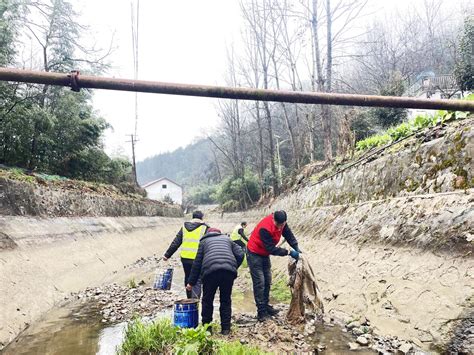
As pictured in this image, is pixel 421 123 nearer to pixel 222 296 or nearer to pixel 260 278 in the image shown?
pixel 260 278

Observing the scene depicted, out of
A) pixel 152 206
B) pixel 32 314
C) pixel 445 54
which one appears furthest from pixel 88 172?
pixel 445 54

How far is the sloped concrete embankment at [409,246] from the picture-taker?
4379 millimetres

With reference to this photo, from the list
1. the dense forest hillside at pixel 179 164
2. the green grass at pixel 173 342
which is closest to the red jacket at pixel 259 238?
the green grass at pixel 173 342

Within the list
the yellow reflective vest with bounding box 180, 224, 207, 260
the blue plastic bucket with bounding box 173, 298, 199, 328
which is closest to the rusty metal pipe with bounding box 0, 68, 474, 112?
the blue plastic bucket with bounding box 173, 298, 199, 328

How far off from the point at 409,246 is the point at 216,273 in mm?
3162

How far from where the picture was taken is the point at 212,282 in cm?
543

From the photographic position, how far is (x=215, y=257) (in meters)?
5.45

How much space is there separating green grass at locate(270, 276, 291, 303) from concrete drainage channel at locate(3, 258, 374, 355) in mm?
603

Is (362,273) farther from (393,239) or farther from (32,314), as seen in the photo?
(32,314)

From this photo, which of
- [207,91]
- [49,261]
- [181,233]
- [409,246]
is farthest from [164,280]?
[207,91]

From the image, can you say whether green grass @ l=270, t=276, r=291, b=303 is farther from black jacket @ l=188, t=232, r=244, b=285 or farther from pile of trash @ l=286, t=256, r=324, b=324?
black jacket @ l=188, t=232, r=244, b=285

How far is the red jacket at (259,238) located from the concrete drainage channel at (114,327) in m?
1.24

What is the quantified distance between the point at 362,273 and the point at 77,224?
10.3 metres

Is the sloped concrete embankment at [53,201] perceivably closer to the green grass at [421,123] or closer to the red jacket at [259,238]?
A: the red jacket at [259,238]
